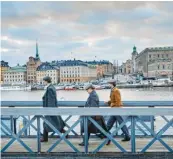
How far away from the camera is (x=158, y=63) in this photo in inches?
6663

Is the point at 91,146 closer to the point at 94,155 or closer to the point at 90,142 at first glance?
the point at 90,142

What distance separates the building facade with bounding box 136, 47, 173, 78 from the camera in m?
169

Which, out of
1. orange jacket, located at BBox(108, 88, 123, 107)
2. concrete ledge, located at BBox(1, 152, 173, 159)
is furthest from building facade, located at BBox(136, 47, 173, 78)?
concrete ledge, located at BBox(1, 152, 173, 159)

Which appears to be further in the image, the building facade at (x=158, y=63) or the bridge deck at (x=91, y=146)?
the building facade at (x=158, y=63)

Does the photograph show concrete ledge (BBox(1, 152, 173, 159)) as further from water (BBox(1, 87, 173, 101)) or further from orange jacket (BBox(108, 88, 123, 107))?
water (BBox(1, 87, 173, 101))

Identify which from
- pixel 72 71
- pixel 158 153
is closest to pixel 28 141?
pixel 158 153

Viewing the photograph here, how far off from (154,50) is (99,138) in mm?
192123

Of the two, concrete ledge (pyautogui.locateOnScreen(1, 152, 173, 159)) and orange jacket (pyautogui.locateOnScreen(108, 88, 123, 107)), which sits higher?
orange jacket (pyautogui.locateOnScreen(108, 88, 123, 107))

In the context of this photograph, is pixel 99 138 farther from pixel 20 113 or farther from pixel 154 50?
pixel 154 50

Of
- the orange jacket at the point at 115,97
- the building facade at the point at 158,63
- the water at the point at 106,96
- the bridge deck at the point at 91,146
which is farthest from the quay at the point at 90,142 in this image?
the building facade at the point at 158,63

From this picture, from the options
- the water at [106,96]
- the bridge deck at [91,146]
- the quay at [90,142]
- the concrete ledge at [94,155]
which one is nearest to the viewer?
the quay at [90,142]

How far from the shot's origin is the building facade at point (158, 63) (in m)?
169

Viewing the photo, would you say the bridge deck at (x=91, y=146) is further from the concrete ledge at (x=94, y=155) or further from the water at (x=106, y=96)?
A: the water at (x=106, y=96)

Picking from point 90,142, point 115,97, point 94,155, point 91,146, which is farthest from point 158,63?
point 94,155
